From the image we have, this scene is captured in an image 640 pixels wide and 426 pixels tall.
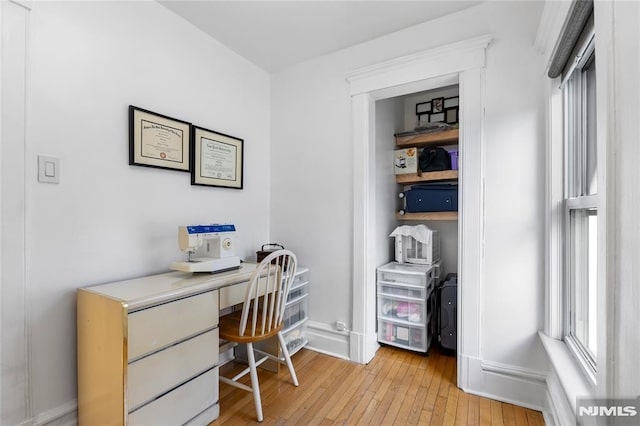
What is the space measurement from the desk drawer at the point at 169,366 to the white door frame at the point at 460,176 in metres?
1.20

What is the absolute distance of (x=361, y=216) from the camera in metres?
2.35

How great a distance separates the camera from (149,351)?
4.38 feet

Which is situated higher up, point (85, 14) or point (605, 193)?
point (85, 14)

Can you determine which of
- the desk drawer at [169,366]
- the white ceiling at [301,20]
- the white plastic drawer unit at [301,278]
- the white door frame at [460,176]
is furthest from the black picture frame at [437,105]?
the desk drawer at [169,366]

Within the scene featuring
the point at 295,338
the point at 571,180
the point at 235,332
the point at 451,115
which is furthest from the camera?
the point at 451,115

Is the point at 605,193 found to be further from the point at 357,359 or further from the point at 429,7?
the point at 357,359

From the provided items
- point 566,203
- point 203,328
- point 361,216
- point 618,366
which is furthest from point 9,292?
point 566,203

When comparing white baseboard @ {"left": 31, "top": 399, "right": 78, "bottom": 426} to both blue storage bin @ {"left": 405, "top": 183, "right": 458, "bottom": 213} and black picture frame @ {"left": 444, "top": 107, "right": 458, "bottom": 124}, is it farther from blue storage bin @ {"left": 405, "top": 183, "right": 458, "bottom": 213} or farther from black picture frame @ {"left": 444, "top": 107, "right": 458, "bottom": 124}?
black picture frame @ {"left": 444, "top": 107, "right": 458, "bottom": 124}

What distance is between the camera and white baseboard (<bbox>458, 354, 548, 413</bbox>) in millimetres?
1739

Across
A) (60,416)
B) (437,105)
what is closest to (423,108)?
(437,105)

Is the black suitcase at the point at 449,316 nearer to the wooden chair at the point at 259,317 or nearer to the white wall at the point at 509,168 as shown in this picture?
the white wall at the point at 509,168

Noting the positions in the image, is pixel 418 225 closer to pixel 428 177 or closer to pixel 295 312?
pixel 428 177

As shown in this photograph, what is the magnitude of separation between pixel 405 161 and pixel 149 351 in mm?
2533

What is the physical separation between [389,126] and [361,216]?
1104 millimetres
